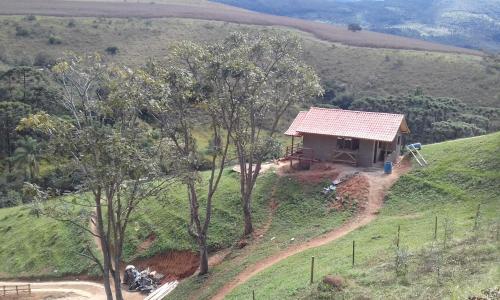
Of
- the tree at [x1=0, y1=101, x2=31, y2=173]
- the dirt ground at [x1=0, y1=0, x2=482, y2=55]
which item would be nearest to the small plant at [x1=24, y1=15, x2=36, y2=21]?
the dirt ground at [x1=0, y1=0, x2=482, y2=55]

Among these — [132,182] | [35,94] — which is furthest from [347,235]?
[35,94]

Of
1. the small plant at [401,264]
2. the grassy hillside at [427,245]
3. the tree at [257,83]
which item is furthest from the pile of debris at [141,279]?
the small plant at [401,264]

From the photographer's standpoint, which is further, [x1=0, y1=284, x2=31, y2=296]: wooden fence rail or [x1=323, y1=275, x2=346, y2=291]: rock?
[x1=0, y1=284, x2=31, y2=296]: wooden fence rail

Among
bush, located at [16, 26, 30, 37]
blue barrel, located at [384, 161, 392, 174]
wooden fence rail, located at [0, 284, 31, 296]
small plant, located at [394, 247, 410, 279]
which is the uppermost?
bush, located at [16, 26, 30, 37]

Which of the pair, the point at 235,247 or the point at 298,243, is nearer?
the point at 298,243

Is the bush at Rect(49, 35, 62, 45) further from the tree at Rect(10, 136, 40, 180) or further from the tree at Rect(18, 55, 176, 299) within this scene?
the tree at Rect(18, 55, 176, 299)

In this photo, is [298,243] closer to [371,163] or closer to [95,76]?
[371,163]

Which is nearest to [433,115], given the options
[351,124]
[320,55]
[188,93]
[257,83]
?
[351,124]
